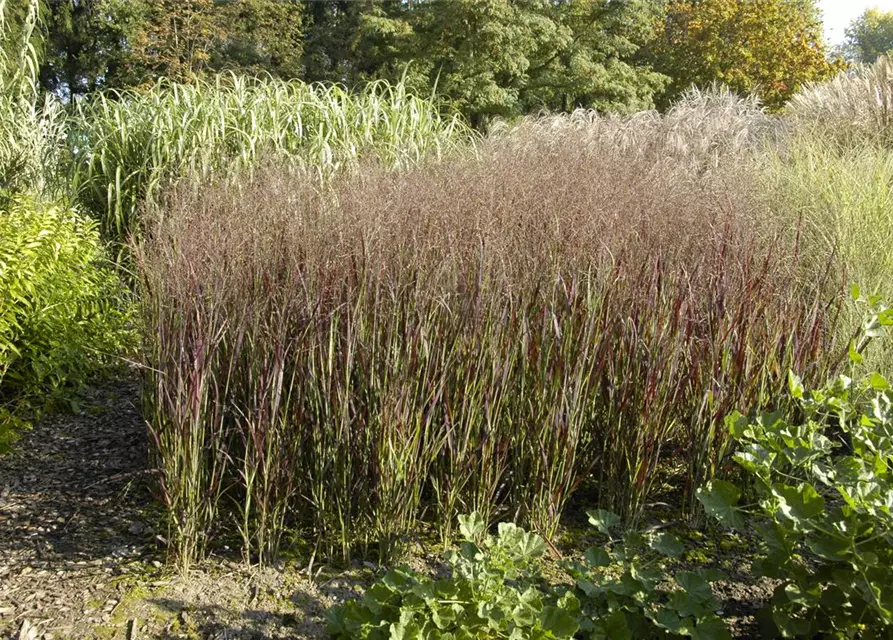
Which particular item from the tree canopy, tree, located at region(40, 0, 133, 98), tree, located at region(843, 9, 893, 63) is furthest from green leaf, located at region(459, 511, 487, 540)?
tree, located at region(843, 9, 893, 63)

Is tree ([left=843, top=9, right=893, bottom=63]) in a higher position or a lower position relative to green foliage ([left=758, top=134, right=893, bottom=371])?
higher

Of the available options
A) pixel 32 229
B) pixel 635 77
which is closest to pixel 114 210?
pixel 32 229

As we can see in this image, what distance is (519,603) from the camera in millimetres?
1817

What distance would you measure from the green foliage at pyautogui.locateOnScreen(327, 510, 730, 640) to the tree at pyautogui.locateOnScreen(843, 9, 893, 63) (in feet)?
249

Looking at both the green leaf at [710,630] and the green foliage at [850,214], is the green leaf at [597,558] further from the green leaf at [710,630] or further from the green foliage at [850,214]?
the green foliage at [850,214]

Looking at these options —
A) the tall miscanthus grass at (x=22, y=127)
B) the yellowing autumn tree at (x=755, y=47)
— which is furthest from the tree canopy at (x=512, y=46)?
the tall miscanthus grass at (x=22, y=127)

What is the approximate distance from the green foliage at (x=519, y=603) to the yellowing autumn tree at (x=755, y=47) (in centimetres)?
1788

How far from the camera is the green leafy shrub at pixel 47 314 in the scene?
11.5ft

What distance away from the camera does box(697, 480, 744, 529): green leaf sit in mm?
1871

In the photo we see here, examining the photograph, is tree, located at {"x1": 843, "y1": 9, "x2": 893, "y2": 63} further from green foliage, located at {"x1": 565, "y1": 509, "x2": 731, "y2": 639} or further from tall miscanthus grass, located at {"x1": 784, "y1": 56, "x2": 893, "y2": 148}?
green foliage, located at {"x1": 565, "y1": 509, "x2": 731, "y2": 639}

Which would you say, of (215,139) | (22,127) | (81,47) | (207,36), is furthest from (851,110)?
(81,47)

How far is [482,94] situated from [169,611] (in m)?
16.1

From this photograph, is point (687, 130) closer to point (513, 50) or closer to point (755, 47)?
point (513, 50)

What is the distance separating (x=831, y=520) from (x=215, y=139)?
4875 millimetres
